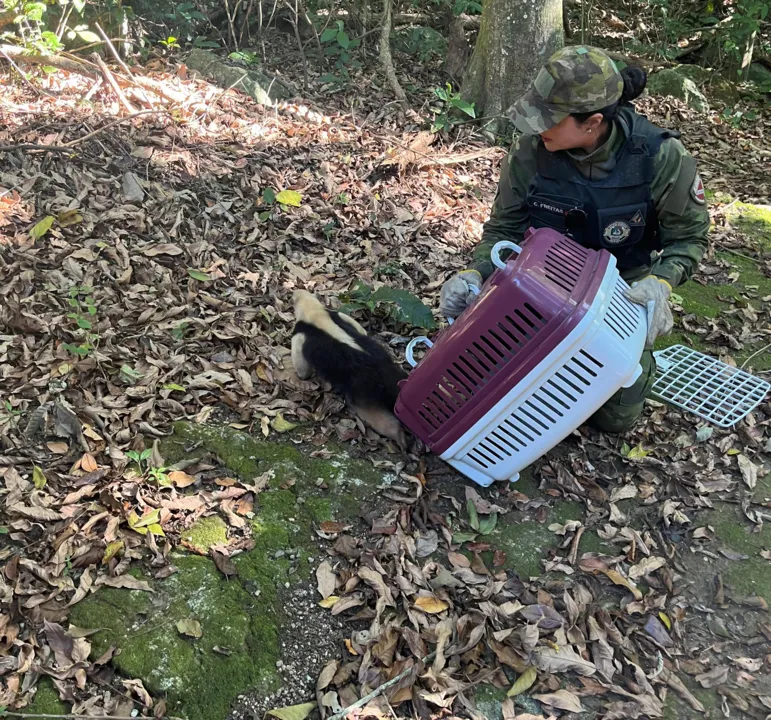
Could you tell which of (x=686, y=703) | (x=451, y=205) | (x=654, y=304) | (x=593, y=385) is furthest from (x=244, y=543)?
(x=451, y=205)

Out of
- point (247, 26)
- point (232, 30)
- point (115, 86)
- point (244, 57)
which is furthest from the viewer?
point (247, 26)

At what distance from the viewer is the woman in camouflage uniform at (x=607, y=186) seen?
10.3 ft

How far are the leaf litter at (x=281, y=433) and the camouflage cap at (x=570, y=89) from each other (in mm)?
1820

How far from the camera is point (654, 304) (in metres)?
3.05

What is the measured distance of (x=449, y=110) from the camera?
7.34m

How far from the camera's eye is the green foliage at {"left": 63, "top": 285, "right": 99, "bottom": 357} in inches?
153

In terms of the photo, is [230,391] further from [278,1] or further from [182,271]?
[278,1]

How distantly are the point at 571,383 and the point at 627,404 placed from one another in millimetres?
1063

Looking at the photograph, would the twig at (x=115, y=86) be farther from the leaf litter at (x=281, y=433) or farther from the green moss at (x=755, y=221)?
the green moss at (x=755, y=221)

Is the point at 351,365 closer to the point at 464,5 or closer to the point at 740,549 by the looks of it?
the point at 740,549

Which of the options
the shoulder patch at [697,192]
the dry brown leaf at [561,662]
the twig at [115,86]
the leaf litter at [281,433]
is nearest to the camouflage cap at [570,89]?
the shoulder patch at [697,192]

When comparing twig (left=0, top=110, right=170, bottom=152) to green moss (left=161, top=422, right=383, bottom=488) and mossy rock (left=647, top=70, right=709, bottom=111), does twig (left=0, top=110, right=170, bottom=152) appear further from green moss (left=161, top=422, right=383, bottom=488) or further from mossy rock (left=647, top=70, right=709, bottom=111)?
mossy rock (left=647, top=70, right=709, bottom=111)

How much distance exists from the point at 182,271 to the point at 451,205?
271 centimetres

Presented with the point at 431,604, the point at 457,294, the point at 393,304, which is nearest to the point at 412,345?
the point at 457,294
